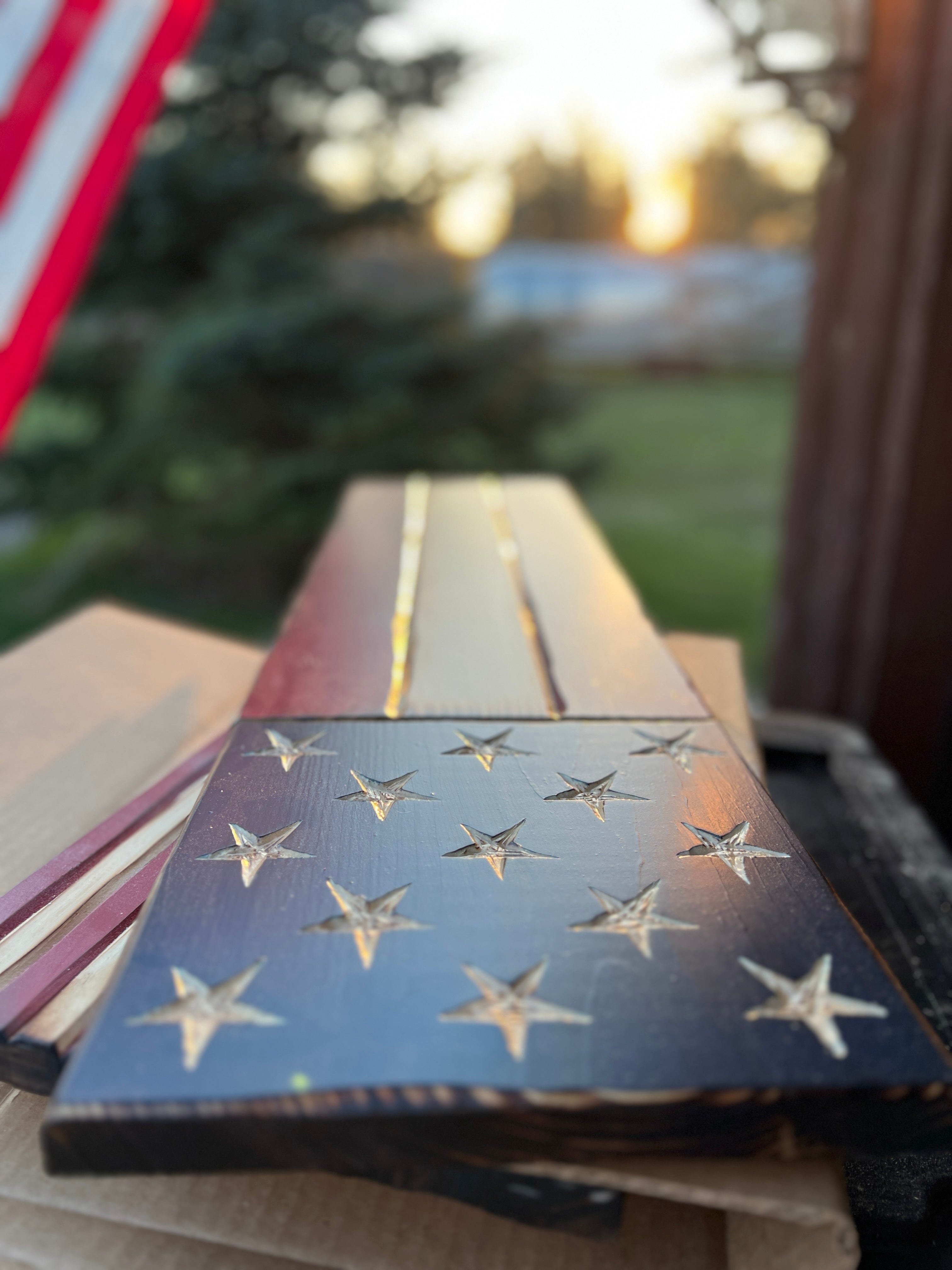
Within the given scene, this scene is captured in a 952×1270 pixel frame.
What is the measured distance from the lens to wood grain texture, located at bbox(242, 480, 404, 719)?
0.92 meters

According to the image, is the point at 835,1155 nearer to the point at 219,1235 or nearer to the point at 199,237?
the point at 219,1235

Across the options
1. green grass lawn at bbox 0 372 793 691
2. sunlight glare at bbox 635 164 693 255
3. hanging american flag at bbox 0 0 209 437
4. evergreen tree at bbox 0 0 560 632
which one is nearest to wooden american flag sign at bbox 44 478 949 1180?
hanging american flag at bbox 0 0 209 437

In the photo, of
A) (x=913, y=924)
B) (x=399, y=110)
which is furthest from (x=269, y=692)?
(x=399, y=110)

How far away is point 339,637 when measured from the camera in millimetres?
1099

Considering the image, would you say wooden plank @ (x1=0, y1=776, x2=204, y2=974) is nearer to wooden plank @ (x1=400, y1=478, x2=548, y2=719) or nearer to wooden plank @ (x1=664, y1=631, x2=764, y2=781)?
wooden plank @ (x1=400, y1=478, x2=548, y2=719)

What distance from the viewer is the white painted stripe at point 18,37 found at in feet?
6.62

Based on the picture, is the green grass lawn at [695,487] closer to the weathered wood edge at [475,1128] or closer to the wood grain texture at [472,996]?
the wood grain texture at [472,996]

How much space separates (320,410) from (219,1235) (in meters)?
4.81

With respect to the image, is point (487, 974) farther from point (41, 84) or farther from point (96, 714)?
point (41, 84)

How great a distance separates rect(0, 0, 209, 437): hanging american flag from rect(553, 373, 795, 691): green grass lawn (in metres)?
3.57

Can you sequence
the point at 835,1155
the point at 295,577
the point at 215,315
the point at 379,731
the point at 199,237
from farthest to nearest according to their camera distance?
the point at 295,577 → the point at 199,237 → the point at 215,315 → the point at 379,731 → the point at 835,1155

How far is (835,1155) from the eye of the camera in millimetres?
499

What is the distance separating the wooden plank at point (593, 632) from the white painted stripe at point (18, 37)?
147 centimetres

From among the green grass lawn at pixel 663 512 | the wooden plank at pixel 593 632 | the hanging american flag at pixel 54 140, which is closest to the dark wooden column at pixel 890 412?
the green grass lawn at pixel 663 512
